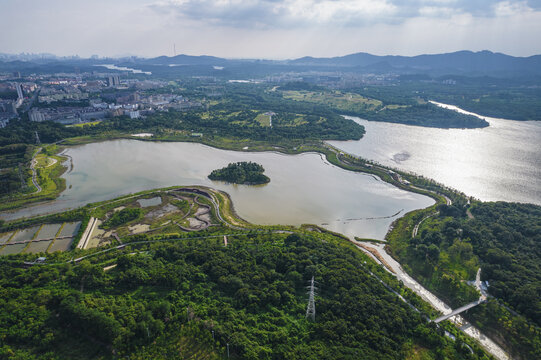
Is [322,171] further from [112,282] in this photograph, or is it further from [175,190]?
[112,282]

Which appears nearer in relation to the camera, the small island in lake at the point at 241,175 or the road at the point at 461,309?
the road at the point at 461,309

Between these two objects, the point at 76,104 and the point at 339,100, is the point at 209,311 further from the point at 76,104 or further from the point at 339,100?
the point at 339,100

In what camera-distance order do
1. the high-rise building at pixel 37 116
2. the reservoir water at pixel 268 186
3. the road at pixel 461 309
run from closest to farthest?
the road at pixel 461 309, the reservoir water at pixel 268 186, the high-rise building at pixel 37 116

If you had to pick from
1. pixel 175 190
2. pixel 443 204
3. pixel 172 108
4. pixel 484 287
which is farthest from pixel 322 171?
pixel 172 108

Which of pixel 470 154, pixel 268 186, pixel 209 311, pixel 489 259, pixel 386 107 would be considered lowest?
pixel 489 259

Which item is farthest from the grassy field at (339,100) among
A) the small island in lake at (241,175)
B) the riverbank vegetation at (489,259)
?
the riverbank vegetation at (489,259)

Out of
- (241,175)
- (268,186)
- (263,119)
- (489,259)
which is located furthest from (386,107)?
(489,259)

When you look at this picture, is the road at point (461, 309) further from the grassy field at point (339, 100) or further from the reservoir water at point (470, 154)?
the grassy field at point (339, 100)
